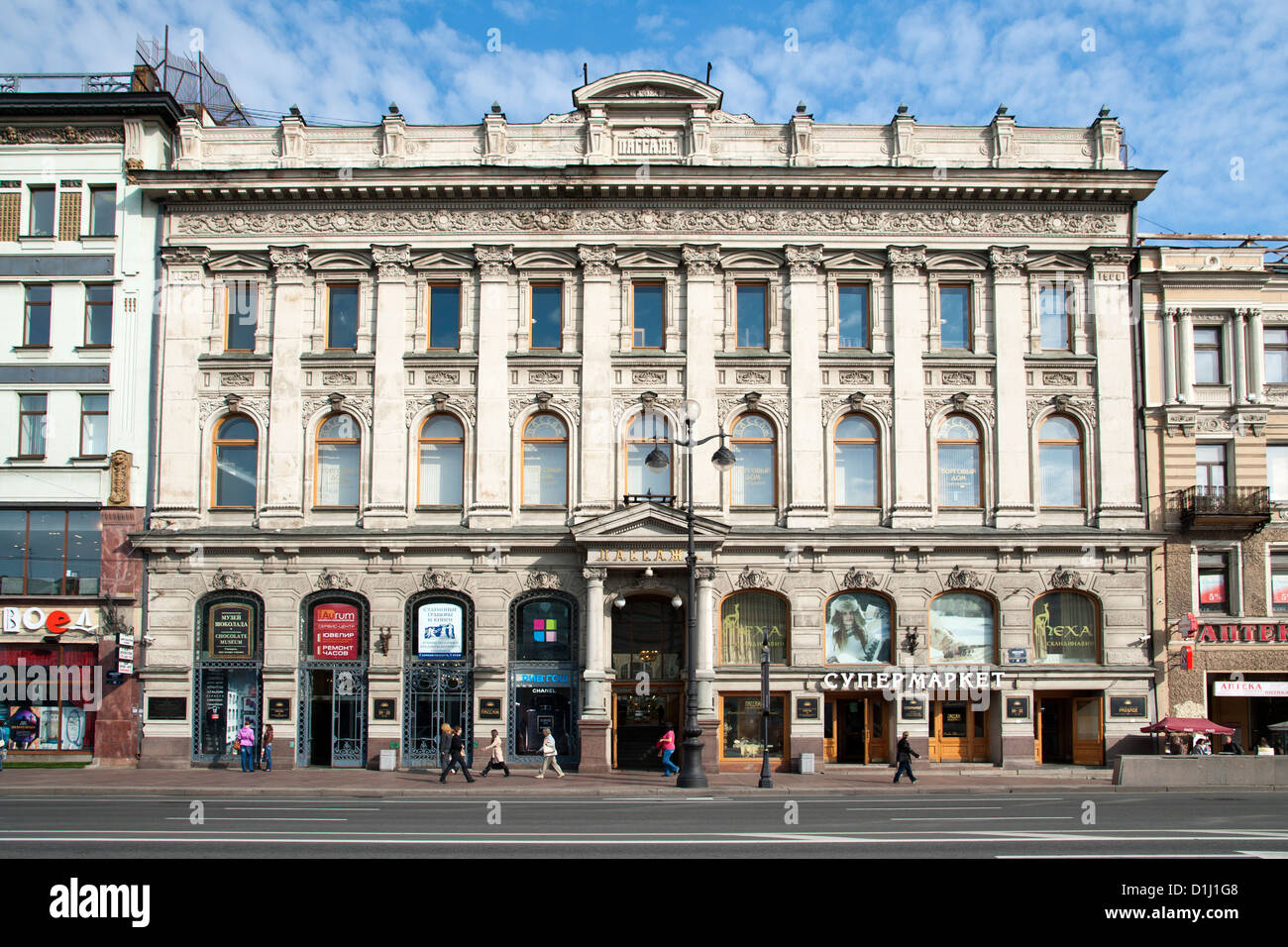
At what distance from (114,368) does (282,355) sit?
222 inches

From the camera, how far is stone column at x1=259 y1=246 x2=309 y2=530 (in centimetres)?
3456

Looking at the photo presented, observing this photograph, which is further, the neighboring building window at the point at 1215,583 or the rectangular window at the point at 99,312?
the rectangular window at the point at 99,312

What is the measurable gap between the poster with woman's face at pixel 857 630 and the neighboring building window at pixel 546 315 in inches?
501

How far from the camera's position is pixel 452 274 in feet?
117

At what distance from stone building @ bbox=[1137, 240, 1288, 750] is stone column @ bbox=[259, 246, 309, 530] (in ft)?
92.2

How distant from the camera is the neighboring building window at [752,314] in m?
35.5

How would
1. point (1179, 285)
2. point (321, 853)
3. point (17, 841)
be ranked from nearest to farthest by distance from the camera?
point (321, 853), point (17, 841), point (1179, 285)

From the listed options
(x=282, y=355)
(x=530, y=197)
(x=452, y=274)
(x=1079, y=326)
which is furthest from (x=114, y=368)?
(x=1079, y=326)

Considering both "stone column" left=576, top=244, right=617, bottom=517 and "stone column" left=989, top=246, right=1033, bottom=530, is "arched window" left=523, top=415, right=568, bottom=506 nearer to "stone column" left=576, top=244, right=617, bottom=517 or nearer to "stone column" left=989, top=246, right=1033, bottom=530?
"stone column" left=576, top=244, right=617, bottom=517

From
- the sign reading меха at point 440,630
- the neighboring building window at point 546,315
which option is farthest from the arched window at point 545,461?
the sign reading меха at point 440,630

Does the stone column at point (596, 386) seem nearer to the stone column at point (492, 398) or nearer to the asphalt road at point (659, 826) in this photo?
the stone column at point (492, 398)
